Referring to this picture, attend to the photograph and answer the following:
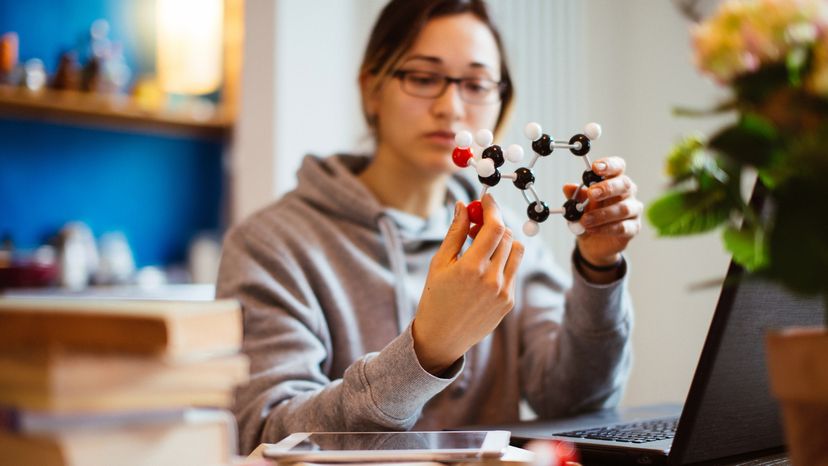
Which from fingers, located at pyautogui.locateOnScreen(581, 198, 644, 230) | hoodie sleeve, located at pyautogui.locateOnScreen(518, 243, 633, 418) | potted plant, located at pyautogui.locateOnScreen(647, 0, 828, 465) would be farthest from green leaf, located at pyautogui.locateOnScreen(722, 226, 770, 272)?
hoodie sleeve, located at pyautogui.locateOnScreen(518, 243, 633, 418)

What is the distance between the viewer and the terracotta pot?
494mm

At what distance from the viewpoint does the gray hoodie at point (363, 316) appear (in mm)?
1150

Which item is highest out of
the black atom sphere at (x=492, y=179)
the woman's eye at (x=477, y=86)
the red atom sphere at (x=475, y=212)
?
the woman's eye at (x=477, y=86)

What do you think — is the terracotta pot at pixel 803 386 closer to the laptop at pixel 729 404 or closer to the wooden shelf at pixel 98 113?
the laptop at pixel 729 404

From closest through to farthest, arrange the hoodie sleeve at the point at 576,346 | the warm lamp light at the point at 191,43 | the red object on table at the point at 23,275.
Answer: the hoodie sleeve at the point at 576,346 → the red object on table at the point at 23,275 → the warm lamp light at the point at 191,43

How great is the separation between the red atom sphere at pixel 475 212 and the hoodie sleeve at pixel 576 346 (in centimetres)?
36

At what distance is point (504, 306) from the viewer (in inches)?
35.4

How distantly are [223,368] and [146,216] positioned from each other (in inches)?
106

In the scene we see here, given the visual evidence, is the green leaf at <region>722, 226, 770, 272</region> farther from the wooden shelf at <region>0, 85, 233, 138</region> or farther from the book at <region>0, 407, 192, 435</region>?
the wooden shelf at <region>0, 85, 233, 138</region>

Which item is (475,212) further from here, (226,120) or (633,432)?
(226,120)

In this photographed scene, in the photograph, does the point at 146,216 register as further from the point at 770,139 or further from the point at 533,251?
the point at 770,139

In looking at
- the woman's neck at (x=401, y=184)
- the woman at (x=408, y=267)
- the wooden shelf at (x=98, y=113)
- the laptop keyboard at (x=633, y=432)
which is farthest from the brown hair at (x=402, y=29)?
the wooden shelf at (x=98, y=113)

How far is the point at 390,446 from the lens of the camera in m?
0.71

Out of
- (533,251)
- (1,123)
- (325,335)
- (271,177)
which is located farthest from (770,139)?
(1,123)
